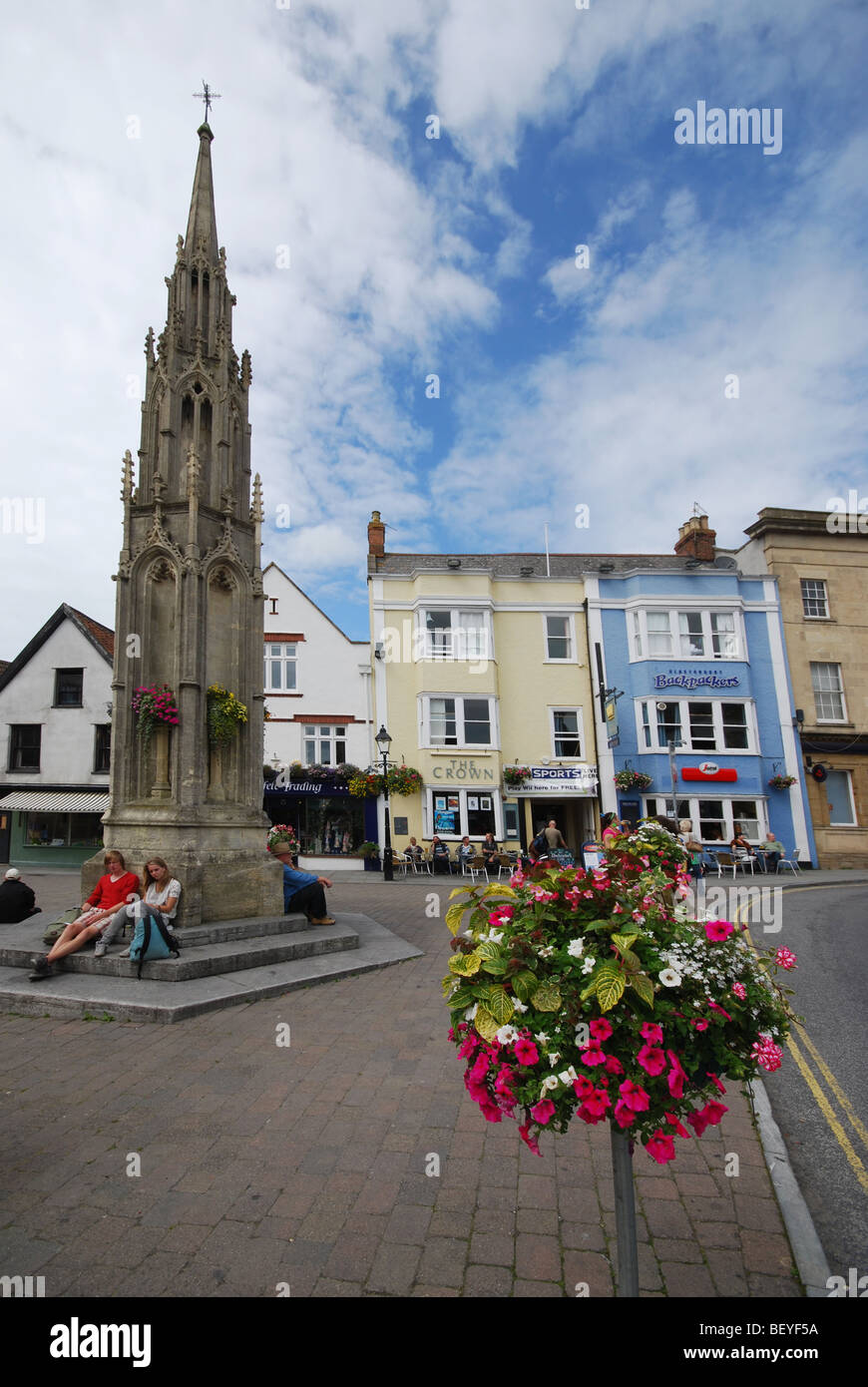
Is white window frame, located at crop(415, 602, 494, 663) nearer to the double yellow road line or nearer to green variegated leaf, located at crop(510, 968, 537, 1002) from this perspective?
the double yellow road line

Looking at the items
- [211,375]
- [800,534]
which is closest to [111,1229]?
[211,375]

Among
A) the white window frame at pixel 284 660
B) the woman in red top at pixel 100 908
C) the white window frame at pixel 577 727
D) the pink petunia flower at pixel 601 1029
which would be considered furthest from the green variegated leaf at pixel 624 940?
the white window frame at pixel 284 660

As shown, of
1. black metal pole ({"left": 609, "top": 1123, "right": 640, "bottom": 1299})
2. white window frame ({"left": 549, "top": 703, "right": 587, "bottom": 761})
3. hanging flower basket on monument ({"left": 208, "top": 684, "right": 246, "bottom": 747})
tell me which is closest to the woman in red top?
hanging flower basket on monument ({"left": 208, "top": 684, "right": 246, "bottom": 747})

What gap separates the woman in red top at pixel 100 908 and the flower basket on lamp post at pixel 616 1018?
6639 mm

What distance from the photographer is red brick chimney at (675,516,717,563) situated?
29414mm

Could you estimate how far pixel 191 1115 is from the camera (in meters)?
4.43

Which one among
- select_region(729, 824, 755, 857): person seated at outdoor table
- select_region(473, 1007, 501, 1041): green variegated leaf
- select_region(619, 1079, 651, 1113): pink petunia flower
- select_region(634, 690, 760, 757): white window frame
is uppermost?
select_region(634, 690, 760, 757): white window frame

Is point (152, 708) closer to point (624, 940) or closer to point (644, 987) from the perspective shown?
point (624, 940)

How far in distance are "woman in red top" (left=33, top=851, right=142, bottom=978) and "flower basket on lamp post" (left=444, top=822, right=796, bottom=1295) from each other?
261 inches

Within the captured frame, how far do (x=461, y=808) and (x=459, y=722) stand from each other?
3.29 meters

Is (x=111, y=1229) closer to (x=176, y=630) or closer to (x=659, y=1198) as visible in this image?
(x=659, y=1198)

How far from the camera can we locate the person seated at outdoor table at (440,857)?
934 inches

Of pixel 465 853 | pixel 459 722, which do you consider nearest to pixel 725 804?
pixel 465 853
